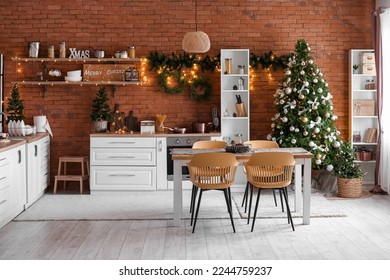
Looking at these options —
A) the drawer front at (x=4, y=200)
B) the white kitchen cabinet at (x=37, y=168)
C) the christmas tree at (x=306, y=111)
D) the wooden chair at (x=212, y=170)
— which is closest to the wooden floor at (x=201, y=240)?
the drawer front at (x=4, y=200)

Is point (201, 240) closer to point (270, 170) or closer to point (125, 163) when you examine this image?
point (270, 170)

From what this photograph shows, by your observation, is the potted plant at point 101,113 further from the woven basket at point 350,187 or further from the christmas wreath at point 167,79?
the woven basket at point 350,187

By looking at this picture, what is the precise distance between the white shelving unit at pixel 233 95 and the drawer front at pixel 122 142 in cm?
128

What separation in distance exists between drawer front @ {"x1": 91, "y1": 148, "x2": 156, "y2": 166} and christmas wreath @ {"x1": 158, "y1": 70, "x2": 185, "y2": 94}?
1099 mm

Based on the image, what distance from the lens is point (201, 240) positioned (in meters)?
6.09

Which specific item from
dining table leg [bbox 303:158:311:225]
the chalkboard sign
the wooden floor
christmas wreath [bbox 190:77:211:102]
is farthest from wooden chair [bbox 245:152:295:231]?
the chalkboard sign

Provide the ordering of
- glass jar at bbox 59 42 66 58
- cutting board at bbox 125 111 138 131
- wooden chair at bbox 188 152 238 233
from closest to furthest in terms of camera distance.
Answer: wooden chair at bbox 188 152 238 233, glass jar at bbox 59 42 66 58, cutting board at bbox 125 111 138 131

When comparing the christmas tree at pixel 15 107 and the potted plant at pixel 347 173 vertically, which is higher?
the christmas tree at pixel 15 107

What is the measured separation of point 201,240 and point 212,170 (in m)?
0.85

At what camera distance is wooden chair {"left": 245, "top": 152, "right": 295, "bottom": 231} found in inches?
253

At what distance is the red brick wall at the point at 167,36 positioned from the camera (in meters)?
9.34

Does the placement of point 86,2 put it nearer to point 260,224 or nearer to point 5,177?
point 5,177

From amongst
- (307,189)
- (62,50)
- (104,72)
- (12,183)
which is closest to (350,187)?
(307,189)

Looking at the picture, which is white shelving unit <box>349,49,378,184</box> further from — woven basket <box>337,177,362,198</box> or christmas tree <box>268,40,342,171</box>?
woven basket <box>337,177,362,198</box>
